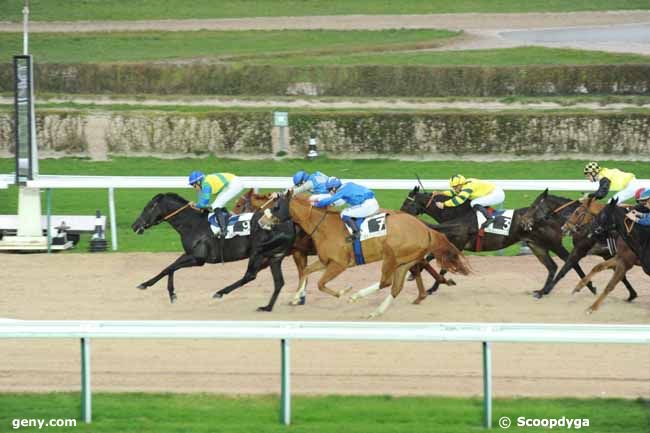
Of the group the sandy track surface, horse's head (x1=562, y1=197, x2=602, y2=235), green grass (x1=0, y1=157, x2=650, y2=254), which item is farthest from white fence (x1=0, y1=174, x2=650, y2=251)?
the sandy track surface

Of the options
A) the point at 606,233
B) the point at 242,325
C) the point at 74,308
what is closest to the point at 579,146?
the point at 606,233

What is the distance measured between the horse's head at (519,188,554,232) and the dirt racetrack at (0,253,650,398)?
653 millimetres

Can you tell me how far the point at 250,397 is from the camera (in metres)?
8.03

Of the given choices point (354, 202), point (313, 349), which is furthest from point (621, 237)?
point (313, 349)

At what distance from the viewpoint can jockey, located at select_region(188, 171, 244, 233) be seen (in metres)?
11.2

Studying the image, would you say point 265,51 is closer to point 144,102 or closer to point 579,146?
point 144,102

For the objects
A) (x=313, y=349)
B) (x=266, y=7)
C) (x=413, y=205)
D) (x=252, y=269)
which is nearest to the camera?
(x=313, y=349)

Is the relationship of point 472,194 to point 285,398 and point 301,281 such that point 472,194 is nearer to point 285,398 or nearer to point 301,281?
point 301,281

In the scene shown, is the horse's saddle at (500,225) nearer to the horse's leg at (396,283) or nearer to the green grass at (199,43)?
the horse's leg at (396,283)

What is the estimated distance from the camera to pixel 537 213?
1162 centimetres

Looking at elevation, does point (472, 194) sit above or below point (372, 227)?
above

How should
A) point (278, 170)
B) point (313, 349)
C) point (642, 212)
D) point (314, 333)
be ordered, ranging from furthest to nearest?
point (278, 170), point (642, 212), point (313, 349), point (314, 333)

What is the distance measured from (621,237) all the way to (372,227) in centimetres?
206

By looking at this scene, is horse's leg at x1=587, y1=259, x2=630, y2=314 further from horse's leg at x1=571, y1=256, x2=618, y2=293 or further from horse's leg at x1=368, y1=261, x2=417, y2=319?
horse's leg at x1=368, y1=261, x2=417, y2=319
